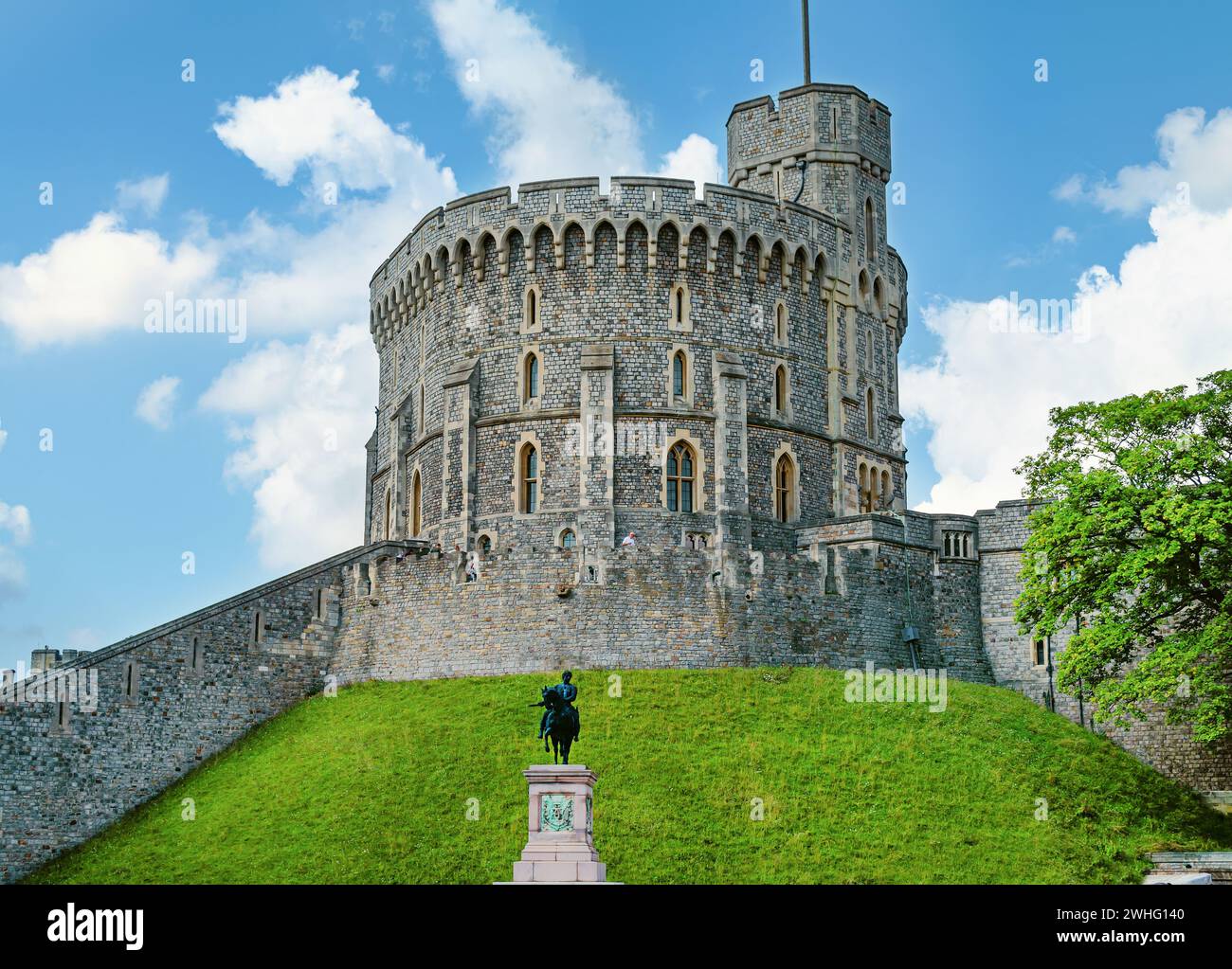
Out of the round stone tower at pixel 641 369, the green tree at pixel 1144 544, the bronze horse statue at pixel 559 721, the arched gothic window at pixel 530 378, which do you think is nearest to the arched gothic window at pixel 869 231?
the round stone tower at pixel 641 369

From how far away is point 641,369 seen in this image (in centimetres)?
5072

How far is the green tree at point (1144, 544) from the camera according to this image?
121 feet

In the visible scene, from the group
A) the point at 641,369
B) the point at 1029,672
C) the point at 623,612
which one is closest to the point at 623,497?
the point at 641,369

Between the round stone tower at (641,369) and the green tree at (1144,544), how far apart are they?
11.5 m

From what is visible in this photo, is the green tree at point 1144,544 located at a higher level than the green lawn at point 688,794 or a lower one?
higher

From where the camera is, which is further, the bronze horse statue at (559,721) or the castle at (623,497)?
the castle at (623,497)

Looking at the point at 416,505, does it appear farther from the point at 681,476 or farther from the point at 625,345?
the point at 681,476

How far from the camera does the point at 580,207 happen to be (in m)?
Answer: 51.3

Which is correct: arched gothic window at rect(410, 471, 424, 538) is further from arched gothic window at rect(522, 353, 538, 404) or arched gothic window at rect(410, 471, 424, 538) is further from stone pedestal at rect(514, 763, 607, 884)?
stone pedestal at rect(514, 763, 607, 884)

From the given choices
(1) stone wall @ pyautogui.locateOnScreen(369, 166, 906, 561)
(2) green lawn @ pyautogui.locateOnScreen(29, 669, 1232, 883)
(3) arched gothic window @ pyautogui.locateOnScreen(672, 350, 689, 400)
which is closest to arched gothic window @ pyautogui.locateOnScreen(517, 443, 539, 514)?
(1) stone wall @ pyautogui.locateOnScreen(369, 166, 906, 561)

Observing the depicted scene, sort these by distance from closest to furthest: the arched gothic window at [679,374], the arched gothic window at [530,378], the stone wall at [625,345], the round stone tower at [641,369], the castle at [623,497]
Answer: the castle at [623,497], the round stone tower at [641,369], the stone wall at [625,345], the arched gothic window at [679,374], the arched gothic window at [530,378]

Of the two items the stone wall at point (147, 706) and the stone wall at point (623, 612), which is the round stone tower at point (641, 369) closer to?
the stone wall at point (623, 612)

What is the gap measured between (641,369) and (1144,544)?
18.2 m
